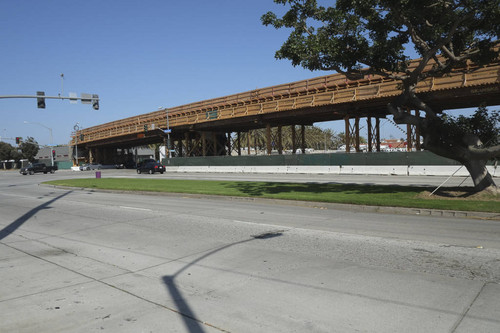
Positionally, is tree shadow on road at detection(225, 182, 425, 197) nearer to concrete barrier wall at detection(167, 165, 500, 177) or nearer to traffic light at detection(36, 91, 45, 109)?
concrete barrier wall at detection(167, 165, 500, 177)

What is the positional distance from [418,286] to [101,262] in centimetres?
530

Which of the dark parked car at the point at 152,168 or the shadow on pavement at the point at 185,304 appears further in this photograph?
the dark parked car at the point at 152,168

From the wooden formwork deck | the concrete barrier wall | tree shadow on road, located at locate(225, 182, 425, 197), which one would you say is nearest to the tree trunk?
tree shadow on road, located at locate(225, 182, 425, 197)

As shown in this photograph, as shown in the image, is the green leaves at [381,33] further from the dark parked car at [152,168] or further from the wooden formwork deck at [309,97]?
the dark parked car at [152,168]

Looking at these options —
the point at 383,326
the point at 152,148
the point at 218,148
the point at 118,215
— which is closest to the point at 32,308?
the point at 383,326

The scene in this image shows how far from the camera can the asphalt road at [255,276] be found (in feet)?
14.5

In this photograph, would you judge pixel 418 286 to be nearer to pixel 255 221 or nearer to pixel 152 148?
pixel 255 221

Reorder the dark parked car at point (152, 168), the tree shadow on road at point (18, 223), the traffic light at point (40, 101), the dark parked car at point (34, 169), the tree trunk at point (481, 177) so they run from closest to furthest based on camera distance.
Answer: the tree shadow on road at point (18, 223) → the tree trunk at point (481, 177) → the traffic light at point (40, 101) → the dark parked car at point (152, 168) → the dark parked car at point (34, 169)

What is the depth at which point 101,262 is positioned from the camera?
713 centimetres

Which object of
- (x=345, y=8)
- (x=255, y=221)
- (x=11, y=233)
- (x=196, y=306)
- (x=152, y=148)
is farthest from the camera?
(x=152, y=148)

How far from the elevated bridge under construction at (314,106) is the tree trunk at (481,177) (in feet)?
14.3

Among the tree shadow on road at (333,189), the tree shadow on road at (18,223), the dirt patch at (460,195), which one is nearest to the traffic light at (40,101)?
the tree shadow on road at (18,223)

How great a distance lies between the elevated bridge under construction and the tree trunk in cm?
436

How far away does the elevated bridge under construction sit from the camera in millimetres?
29250
